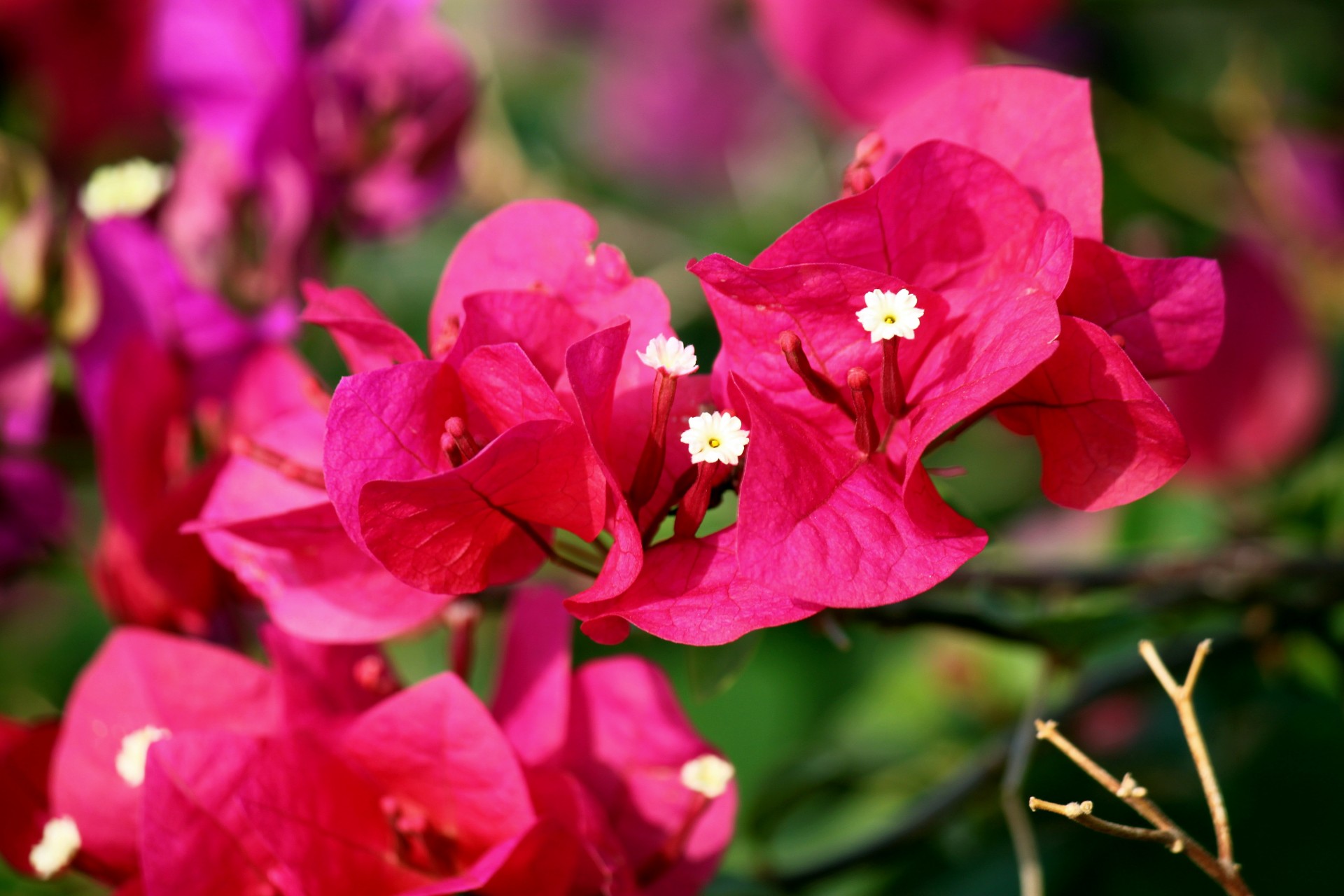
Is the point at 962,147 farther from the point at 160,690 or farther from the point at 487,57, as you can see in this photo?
the point at 487,57

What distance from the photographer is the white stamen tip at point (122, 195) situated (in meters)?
0.57

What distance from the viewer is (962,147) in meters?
0.34

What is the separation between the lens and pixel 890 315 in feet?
1.07

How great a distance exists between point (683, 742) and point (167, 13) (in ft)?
1.64

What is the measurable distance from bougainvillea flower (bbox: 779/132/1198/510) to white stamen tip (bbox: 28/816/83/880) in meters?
0.29

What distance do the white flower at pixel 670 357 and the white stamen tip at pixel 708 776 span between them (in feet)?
0.43

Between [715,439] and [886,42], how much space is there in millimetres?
464

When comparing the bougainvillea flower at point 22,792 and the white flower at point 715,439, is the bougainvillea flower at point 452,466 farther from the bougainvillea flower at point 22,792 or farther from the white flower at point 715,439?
the bougainvillea flower at point 22,792

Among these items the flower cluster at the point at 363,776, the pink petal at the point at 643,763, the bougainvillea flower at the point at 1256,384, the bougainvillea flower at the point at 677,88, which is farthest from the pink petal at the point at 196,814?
the bougainvillea flower at the point at 677,88

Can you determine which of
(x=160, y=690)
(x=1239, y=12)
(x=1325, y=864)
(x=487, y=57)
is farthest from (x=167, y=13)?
(x=1239, y=12)

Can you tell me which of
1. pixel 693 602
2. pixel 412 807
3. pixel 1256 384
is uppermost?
pixel 693 602

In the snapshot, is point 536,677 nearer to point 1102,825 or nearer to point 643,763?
point 643,763

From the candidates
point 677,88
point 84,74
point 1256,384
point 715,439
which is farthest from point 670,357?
point 677,88

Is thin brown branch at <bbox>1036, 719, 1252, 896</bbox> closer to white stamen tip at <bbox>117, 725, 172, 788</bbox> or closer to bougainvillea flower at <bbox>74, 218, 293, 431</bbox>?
white stamen tip at <bbox>117, 725, 172, 788</bbox>
